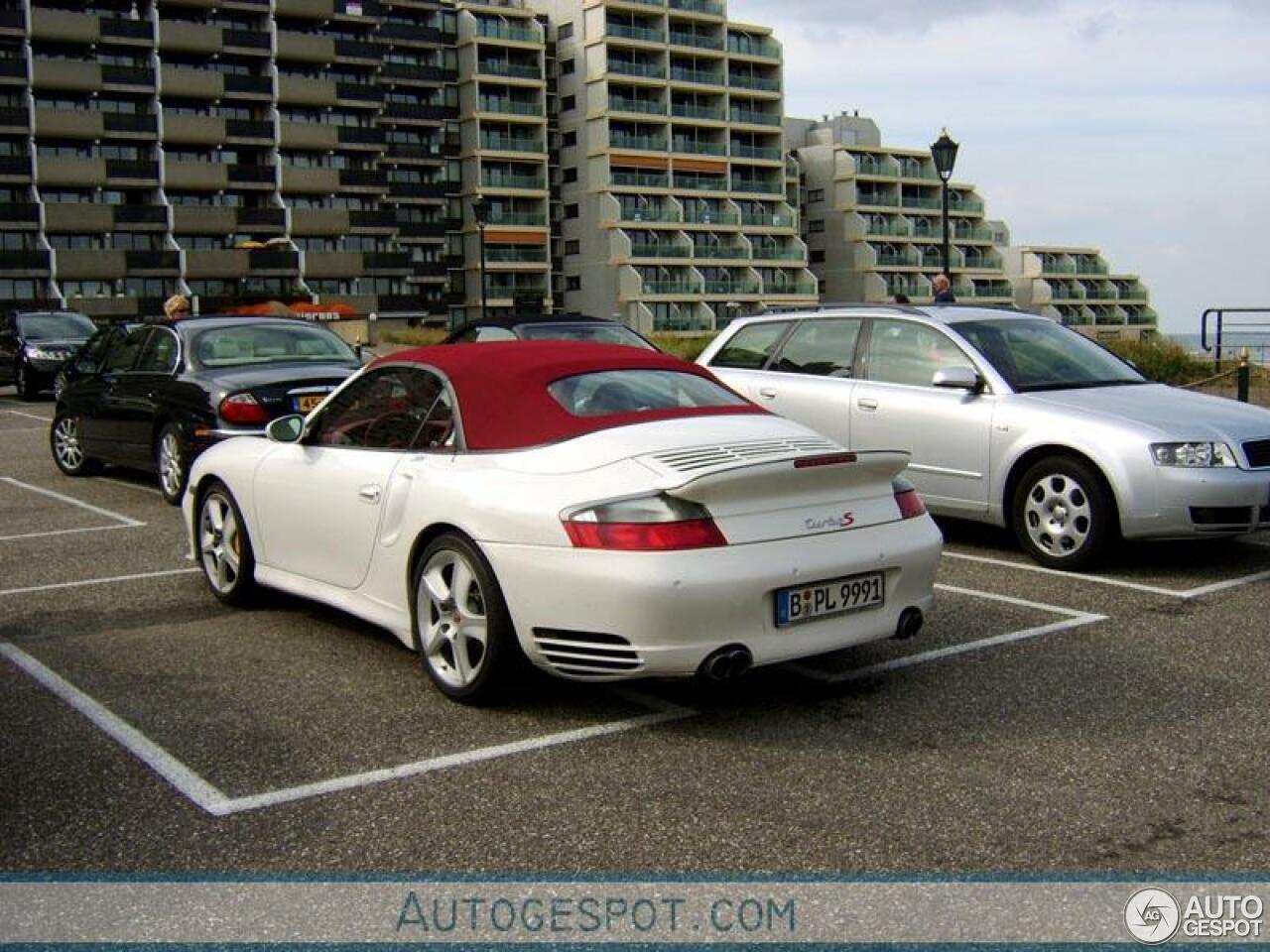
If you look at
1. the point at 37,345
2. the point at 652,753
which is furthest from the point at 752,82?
the point at 652,753

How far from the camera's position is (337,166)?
3110 inches

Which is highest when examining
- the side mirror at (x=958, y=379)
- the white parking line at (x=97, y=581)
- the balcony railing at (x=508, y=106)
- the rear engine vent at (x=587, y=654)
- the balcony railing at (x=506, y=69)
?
the balcony railing at (x=506, y=69)

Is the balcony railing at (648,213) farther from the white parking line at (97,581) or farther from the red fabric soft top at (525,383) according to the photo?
the red fabric soft top at (525,383)

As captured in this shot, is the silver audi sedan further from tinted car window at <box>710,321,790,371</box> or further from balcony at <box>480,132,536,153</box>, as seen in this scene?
balcony at <box>480,132,536,153</box>

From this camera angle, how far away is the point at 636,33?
97125 mm

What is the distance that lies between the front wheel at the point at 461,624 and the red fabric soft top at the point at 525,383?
500mm

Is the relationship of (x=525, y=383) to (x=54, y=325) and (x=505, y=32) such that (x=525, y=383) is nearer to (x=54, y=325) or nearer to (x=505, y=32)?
(x=54, y=325)

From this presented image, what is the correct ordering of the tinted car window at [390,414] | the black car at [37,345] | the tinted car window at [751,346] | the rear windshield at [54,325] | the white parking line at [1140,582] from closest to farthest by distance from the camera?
the tinted car window at [390,414]
the white parking line at [1140,582]
the tinted car window at [751,346]
the black car at [37,345]
the rear windshield at [54,325]

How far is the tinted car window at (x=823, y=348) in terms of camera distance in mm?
9984

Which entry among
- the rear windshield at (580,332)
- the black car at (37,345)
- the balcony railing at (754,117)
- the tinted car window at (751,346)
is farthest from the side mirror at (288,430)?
the balcony railing at (754,117)

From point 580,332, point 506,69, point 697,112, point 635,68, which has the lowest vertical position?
point 580,332

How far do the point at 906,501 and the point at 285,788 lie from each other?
2.68 meters

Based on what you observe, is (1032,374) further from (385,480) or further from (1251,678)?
(385,480)

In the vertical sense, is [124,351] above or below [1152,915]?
above
